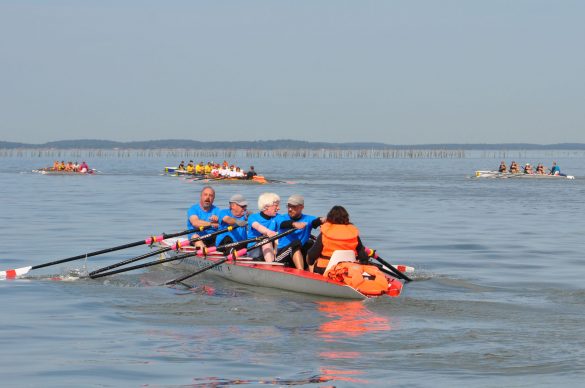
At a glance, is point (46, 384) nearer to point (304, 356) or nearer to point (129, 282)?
point (304, 356)

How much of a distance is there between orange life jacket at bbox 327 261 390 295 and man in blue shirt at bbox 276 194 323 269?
1.40m

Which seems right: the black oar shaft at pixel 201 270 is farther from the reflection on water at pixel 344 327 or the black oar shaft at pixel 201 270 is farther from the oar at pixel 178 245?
the reflection on water at pixel 344 327

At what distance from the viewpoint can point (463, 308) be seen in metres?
16.0

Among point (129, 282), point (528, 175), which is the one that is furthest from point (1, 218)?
point (528, 175)

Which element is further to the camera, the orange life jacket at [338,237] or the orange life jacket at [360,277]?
the orange life jacket at [338,237]

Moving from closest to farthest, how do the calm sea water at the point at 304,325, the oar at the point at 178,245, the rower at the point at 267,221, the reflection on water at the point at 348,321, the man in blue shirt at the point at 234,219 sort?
1. the calm sea water at the point at 304,325
2. the reflection on water at the point at 348,321
3. the rower at the point at 267,221
4. the oar at the point at 178,245
5. the man in blue shirt at the point at 234,219

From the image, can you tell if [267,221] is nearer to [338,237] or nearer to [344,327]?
[338,237]

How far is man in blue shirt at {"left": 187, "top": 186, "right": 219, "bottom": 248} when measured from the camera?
2012cm

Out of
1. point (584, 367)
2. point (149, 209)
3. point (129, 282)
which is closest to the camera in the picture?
point (584, 367)

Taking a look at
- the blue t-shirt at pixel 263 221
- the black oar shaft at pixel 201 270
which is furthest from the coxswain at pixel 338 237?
the black oar shaft at pixel 201 270

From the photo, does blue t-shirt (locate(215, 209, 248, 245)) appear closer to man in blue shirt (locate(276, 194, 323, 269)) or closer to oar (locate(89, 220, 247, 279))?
oar (locate(89, 220, 247, 279))

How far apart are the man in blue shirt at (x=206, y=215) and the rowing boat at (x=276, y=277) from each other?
478 millimetres

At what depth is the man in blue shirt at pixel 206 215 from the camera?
20120 mm

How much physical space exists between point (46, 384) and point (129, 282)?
28.4 ft
